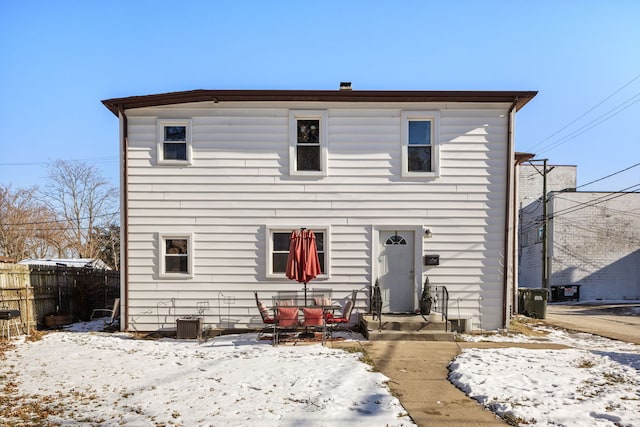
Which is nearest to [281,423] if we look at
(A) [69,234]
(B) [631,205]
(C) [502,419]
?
(C) [502,419]

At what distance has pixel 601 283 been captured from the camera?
30.6 m

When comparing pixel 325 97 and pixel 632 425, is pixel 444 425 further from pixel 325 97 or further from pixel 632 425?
pixel 325 97

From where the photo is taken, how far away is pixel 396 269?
11.8 meters

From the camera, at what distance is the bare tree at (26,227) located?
114 feet

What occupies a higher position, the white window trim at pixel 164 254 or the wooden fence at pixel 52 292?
the white window trim at pixel 164 254

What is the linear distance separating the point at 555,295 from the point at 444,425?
95.2ft

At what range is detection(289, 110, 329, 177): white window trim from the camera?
11.7 m

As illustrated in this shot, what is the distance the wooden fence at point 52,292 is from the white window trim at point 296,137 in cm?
737

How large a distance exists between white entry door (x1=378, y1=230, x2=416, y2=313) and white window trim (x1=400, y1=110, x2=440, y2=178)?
152 cm

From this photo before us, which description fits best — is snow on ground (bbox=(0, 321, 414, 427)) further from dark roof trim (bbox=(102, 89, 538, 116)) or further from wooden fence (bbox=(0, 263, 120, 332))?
dark roof trim (bbox=(102, 89, 538, 116))

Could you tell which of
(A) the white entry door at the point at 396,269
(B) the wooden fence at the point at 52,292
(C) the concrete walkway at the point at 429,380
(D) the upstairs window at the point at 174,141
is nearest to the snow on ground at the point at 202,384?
(C) the concrete walkway at the point at 429,380

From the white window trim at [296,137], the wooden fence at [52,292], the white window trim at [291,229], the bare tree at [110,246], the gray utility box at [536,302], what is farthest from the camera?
the bare tree at [110,246]

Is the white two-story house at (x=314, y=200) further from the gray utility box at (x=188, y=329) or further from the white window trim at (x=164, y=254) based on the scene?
the gray utility box at (x=188, y=329)

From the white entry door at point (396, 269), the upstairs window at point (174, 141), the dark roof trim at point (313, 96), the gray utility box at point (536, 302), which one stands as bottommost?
the gray utility box at point (536, 302)
